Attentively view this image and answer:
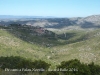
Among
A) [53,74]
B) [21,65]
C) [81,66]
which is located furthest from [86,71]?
[21,65]

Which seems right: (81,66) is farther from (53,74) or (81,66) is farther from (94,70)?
(53,74)

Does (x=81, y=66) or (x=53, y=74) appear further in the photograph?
(x=81, y=66)

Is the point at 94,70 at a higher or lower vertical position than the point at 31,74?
lower

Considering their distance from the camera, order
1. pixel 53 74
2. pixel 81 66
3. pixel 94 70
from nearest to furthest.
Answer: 1. pixel 53 74
2. pixel 81 66
3. pixel 94 70

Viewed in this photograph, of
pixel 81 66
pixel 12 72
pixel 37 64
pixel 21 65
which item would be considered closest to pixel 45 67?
pixel 37 64

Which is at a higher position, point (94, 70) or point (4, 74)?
point (4, 74)

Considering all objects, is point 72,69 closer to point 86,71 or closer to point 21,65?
point 86,71

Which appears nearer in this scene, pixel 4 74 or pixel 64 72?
pixel 4 74

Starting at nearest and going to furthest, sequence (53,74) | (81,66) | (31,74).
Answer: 1. (31,74)
2. (53,74)
3. (81,66)

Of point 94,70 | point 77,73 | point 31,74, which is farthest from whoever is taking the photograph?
point 94,70
